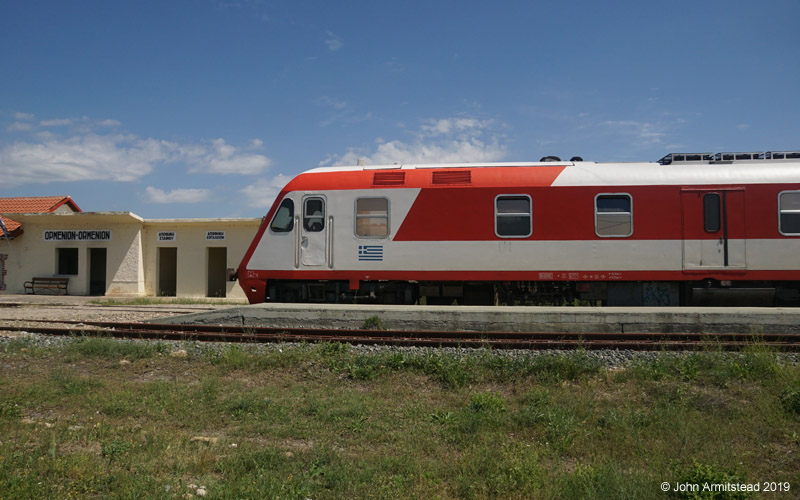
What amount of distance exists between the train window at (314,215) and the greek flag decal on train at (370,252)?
105 cm

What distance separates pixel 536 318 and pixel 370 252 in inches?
154

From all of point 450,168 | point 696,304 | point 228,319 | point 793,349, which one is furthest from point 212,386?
point 696,304

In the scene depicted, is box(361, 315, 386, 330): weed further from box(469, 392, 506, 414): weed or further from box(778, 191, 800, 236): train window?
box(778, 191, 800, 236): train window

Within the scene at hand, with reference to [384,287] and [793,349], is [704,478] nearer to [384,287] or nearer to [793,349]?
[793,349]

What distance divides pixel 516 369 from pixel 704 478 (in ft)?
10.9

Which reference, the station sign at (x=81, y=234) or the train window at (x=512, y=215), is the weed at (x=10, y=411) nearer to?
the train window at (x=512, y=215)

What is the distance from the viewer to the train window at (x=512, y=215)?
A: 37.7 feet

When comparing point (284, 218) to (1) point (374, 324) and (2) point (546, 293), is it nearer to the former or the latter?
(1) point (374, 324)

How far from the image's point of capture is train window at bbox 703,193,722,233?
36.2 ft

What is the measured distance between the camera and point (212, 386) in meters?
6.65

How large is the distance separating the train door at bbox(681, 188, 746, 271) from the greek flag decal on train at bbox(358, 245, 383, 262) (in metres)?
6.45

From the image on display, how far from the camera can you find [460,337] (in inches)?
380

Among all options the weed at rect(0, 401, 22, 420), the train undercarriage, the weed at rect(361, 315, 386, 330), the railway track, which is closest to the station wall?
the train undercarriage

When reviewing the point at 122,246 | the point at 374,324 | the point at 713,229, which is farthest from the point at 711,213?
the point at 122,246
